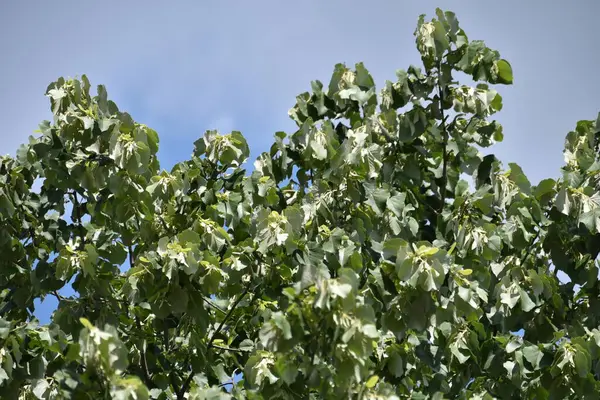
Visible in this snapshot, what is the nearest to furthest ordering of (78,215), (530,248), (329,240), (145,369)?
(329,240), (145,369), (530,248), (78,215)

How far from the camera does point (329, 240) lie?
203 inches

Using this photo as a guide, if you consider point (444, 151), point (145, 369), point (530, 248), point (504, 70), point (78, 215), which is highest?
point (504, 70)

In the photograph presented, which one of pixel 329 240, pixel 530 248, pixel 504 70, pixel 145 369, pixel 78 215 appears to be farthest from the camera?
pixel 78 215

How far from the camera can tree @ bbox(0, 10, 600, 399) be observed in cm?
510

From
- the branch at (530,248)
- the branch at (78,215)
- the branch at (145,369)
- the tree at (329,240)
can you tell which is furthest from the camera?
the branch at (78,215)

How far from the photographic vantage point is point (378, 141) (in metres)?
6.14

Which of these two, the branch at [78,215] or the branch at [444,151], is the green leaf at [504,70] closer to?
the branch at [444,151]

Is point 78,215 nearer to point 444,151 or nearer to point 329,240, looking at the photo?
point 329,240

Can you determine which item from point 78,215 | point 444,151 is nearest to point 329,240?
point 444,151

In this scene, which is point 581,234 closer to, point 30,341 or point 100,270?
point 100,270

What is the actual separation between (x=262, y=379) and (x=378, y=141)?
206cm

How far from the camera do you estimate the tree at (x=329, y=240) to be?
510cm

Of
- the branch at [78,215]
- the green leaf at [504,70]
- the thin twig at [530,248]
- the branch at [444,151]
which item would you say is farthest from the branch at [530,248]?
the branch at [78,215]

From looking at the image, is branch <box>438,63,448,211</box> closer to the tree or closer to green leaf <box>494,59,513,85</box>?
the tree
